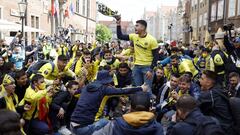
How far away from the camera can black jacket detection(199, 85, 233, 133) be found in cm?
465

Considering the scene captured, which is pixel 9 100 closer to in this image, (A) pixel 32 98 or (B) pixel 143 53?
(A) pixel 32 98

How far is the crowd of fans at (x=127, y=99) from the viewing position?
3910 mm

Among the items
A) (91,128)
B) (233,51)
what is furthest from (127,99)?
A: (233,51)

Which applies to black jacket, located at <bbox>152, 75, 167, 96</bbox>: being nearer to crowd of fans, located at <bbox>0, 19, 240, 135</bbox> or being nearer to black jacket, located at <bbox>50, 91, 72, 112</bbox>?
crowd of fans, located at <bbox>0, 19, 240, 135</bbox>

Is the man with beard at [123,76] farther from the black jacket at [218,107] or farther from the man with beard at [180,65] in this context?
the black jacket at [218,107]

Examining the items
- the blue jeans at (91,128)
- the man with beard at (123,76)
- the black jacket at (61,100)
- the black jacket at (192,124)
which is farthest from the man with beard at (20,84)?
the black jacket at (192,124)

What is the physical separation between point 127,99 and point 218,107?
269 centimetres

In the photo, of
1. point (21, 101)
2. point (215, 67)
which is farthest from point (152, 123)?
point (215, 67)

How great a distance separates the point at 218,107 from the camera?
4.68 m

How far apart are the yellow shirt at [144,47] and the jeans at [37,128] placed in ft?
9.37

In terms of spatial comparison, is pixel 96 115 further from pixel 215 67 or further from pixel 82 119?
pixel 215 67

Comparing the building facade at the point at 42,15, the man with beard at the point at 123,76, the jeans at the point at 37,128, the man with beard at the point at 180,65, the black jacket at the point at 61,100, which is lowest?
the jeans at the point at 37,128

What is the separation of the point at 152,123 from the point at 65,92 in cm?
324

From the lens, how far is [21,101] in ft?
19.3
